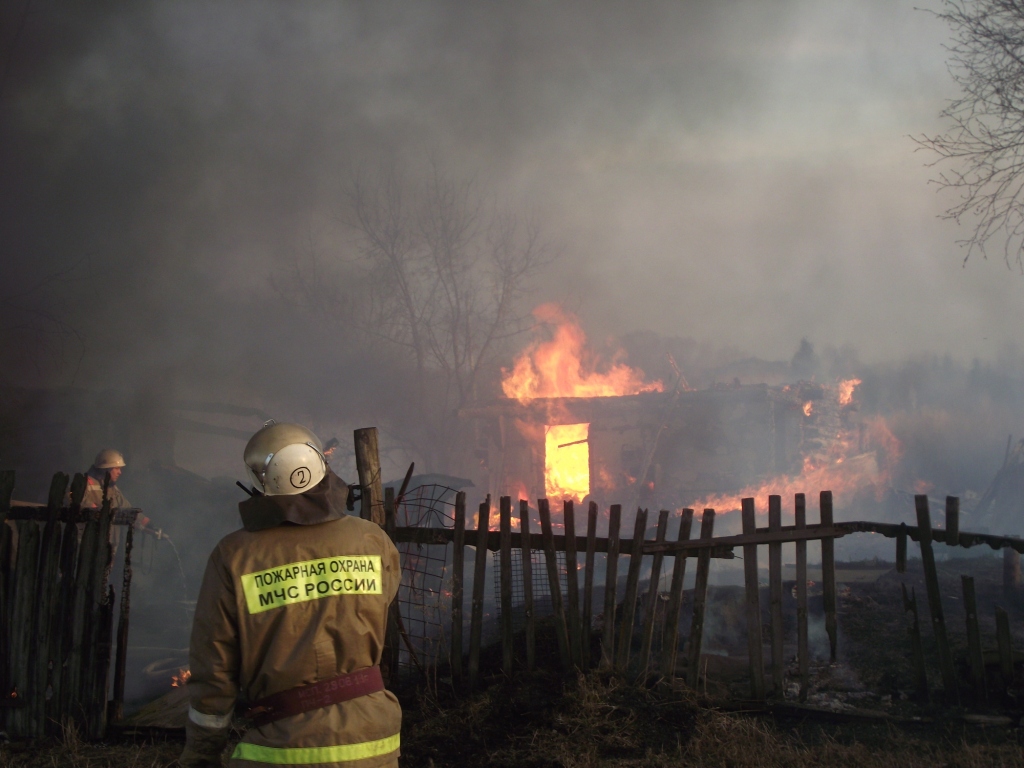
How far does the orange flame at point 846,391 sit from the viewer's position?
20.5 metres

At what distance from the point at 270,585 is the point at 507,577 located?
3.06 meters

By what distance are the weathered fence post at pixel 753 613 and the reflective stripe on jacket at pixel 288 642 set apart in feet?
10.8

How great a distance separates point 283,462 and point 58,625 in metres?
3.27

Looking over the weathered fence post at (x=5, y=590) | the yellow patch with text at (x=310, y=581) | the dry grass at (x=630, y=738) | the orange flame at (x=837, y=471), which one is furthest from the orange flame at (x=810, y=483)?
the yellow patch with text at (x=310, y=581)

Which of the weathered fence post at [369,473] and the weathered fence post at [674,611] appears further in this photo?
the weathered fence post at [369,473]

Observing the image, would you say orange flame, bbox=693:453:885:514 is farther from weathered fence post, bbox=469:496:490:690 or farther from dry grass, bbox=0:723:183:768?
dry grass, bbox=0:723:183:768

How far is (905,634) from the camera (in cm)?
625

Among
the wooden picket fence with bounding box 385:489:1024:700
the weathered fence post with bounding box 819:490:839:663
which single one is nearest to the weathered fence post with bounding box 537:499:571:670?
the wooden picket fence with bounding box 385:489:1024:700

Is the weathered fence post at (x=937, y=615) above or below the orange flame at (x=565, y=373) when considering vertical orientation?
below

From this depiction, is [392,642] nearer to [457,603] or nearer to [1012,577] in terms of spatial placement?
[457,603]

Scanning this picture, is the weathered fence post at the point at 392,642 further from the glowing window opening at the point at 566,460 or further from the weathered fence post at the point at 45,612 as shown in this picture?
the glowing window opening at the point at 566,460

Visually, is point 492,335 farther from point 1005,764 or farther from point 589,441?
point 1005,764

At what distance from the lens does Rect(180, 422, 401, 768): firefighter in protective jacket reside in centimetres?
226

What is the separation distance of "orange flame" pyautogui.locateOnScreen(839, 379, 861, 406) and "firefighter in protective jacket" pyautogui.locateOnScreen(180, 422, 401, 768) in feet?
67.2
